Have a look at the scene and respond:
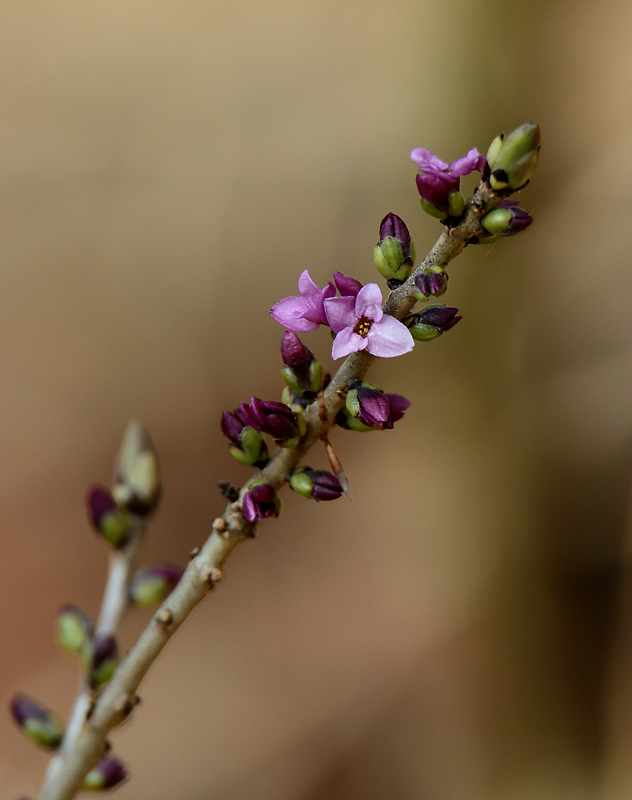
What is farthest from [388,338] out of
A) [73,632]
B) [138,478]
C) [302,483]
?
[73,632]

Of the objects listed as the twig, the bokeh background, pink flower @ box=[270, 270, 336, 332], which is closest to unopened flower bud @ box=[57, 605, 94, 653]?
the twig

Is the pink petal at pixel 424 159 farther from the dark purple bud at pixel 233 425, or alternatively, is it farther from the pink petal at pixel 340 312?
the dark purple bud at pixel 233 425

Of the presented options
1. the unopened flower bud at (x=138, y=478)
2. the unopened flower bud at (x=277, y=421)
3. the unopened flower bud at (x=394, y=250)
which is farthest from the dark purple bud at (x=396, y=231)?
the unopened flower bud at (x=138, y=478)

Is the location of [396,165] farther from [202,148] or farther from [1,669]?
[1,669]

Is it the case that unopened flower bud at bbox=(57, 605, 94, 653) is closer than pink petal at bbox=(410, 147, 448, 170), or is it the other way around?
pink petal at bbox=(410, 147, 448, 170)

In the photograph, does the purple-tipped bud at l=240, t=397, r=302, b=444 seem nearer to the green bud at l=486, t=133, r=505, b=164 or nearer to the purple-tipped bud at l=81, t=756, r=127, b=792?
the green bud at l=486, t=133, r=505, b=164

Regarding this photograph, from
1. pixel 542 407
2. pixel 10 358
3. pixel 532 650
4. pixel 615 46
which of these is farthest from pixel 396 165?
pixel 532 650

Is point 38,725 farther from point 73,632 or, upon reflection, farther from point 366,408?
point 366,408

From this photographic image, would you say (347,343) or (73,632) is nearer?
(347,343)
